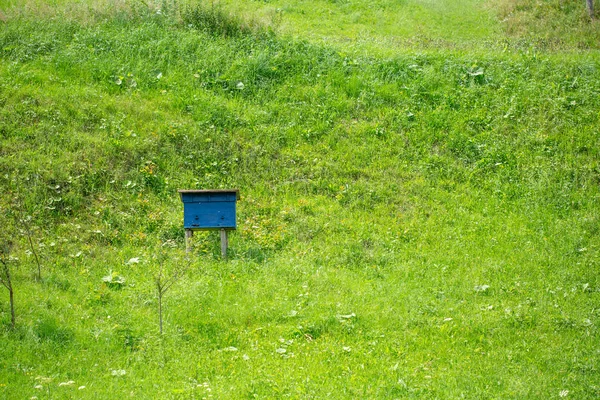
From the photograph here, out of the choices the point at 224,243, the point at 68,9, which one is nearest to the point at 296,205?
the point at 224,243

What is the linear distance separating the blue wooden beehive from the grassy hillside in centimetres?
51

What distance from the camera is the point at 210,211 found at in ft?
38.0

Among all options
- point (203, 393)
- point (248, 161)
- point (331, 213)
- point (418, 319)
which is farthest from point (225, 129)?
point (203, 393)

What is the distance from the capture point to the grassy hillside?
8.30 meters

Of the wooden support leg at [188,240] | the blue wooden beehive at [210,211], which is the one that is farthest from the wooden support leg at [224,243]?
the wooden support leg at [188,240]

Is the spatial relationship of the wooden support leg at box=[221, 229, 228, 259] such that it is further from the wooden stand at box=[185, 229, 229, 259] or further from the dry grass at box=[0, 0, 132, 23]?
the dry grass at box=[0, 0, 132, 23]

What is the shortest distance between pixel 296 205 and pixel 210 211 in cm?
232

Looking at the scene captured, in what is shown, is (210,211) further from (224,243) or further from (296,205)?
(296,205)

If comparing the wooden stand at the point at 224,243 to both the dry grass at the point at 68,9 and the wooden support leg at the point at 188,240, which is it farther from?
the dry grass at the point at 68,9

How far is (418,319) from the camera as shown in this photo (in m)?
9.51

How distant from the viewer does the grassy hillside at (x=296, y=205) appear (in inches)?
327

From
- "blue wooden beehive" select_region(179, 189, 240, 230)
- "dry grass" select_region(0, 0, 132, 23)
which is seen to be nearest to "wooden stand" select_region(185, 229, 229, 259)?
"blue wooden beehive" select_region(179, 189, 240, 230)

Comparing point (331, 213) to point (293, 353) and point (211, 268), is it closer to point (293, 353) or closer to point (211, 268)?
point (211, 268)

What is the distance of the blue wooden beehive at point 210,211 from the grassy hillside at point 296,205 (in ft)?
1.67
